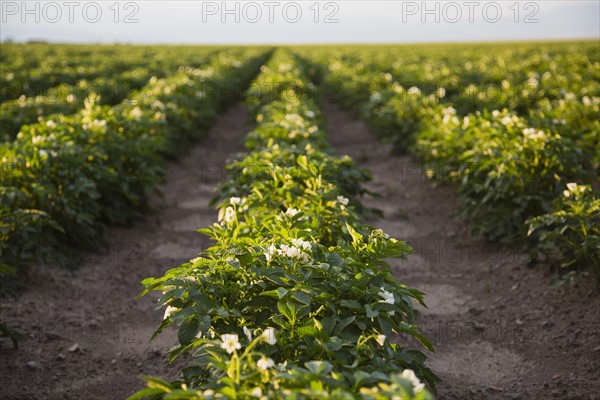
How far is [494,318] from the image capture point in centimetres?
472

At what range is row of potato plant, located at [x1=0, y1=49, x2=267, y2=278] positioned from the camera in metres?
4.77

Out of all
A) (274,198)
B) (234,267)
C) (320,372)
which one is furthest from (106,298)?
(320,372)

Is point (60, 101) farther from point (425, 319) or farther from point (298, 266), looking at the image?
point (298, 266)

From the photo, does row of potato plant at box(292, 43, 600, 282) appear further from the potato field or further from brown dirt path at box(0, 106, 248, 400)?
brown dirt path at box(0, 106, 248, 400)

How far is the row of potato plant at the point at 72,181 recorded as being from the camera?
4.77 m

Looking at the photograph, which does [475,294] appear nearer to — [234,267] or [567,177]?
[567,177]

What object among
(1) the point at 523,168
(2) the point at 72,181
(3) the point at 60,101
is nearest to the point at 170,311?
(2) the point at 72,181

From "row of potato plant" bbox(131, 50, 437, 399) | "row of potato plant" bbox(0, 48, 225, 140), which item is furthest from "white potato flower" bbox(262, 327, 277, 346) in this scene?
"row of potato plant" bbox(0, 48, 225, 140)

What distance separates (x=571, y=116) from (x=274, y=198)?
18.3 ft

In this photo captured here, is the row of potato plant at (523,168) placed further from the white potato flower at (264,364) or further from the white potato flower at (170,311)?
the white potato flower at (264,364)

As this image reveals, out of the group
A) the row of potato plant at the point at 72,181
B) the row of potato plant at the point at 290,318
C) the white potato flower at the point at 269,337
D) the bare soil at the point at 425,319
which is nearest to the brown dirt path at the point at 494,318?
the bare soil at the point at 425,319

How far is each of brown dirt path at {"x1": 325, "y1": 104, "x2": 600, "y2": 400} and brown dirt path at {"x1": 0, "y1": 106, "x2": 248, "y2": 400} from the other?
6.62 feet

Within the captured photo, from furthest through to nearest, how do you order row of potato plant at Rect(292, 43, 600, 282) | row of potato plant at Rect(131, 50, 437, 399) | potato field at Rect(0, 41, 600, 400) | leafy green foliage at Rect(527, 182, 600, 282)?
row of potato plant at Rect(292, 43, 600, 282), leafy green foliage at Rect(527, 182, 600, 282), potato field at Rect(0, 41, 600, 400), row of potato plant at Rect(131, 50, 437, 399)

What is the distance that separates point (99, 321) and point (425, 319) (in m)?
2.55
